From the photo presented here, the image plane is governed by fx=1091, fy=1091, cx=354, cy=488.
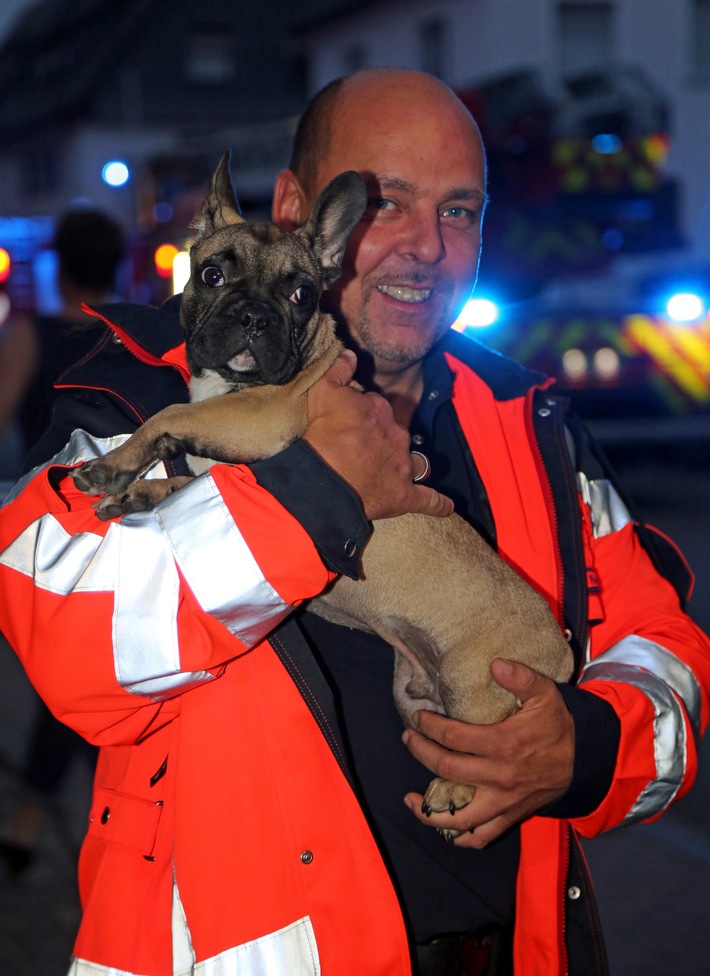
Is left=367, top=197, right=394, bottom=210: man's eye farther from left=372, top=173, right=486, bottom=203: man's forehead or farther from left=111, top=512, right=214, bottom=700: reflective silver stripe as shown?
left=111, top=512, right=214, bottom=700: reflective silver stripe

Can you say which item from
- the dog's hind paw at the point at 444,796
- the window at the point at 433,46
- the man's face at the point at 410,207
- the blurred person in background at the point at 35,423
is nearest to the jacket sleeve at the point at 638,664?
the dog's hind paw at the point at 444,796

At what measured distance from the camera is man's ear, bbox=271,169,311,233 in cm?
322

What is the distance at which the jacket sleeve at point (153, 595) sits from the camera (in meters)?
1.97

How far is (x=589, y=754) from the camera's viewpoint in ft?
7.59

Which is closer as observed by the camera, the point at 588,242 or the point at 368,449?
the point at 368,449

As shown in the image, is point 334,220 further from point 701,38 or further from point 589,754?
point 701,38

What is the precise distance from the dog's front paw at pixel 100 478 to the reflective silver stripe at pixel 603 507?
1.14m

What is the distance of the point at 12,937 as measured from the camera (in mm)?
4367

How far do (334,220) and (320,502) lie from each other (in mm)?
1050

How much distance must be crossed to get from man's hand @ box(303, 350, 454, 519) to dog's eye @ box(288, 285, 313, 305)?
44cm

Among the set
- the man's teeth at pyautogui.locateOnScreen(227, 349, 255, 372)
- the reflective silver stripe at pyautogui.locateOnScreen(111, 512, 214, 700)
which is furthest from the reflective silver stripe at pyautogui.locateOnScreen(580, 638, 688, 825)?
the man's teeth at pyautogui.locateOnScreen(227, 349, 255, 372)

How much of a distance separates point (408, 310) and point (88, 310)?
885 mm

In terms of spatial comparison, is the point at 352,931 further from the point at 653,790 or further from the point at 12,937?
the point at 12,937

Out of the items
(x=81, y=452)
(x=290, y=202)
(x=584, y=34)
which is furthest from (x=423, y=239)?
(x=584, y=34)
